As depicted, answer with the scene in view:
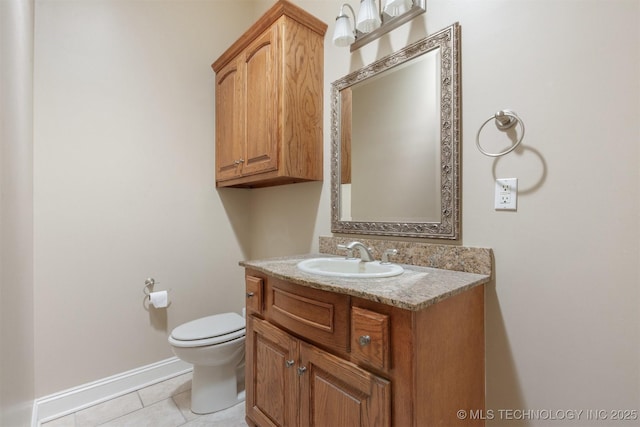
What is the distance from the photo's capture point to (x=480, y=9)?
117cm

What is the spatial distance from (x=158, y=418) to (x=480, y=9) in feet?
8.21

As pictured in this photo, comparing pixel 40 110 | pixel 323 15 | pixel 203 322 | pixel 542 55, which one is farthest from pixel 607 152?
pixel 40 110

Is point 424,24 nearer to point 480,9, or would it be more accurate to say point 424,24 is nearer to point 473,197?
point 480,9

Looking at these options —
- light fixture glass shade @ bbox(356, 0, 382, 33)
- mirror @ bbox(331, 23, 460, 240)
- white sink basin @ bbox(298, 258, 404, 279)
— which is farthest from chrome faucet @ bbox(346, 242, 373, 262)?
light fixture glass shade @ bbox(356, 0, 382, 33)

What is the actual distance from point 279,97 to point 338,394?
4.68 feet

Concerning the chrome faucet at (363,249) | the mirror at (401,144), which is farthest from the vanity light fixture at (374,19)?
the chrome faucet at (363,249)

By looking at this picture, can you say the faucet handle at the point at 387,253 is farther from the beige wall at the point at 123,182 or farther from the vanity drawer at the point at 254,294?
the beige wall at the point at 123,182

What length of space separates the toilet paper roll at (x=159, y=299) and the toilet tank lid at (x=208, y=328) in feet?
0.98

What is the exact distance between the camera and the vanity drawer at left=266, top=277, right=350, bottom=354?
0.97 metres

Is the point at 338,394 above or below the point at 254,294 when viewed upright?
below

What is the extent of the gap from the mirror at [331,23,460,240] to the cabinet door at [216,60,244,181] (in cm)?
64

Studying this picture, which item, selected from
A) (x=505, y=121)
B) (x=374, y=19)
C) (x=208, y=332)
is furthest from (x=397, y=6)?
(x=208, y=332)

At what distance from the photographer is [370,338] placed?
2.85 ft

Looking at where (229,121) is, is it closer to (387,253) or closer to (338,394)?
(387,253)
